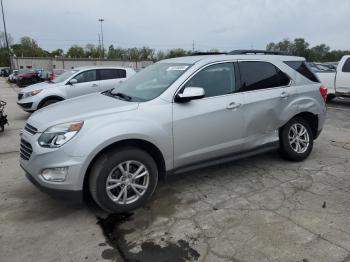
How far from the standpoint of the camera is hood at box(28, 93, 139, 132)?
12.3 feet

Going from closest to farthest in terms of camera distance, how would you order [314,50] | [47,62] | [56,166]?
[56,166]
[314,50]
[47,62]

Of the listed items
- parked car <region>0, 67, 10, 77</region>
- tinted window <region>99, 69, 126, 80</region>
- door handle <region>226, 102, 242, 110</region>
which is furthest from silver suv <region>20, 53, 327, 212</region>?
parked car <region>0, 67, 10, 77</region>

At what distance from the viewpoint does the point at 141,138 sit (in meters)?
3.81

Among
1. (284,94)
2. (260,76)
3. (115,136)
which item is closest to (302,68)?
(284,94)

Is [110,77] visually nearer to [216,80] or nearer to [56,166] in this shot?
[216,80]

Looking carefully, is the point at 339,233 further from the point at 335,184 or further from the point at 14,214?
the point at 14,214

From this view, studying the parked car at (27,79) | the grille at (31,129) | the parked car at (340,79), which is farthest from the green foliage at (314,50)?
the grille at (31,129)

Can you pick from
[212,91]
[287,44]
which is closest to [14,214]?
[212,91]

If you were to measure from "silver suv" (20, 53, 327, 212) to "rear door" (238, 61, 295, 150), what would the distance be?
0.05ft

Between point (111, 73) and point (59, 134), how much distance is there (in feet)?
26.9

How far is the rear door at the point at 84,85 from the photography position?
35.1 ft

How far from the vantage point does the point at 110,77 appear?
1151 centimetres

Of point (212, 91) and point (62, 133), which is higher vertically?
point (212, 91)

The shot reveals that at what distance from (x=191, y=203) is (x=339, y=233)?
1598 millimetres
